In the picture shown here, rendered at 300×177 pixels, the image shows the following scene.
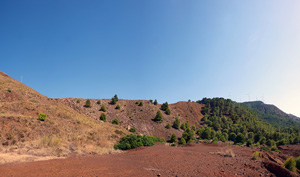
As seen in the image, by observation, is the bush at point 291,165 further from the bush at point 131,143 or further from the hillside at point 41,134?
the hillside at point 41,134

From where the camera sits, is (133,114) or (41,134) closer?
(41,134)

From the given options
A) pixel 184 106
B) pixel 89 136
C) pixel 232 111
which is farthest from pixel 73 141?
pixel 232 111

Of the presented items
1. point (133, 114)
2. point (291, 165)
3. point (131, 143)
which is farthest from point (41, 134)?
point (133, 114)

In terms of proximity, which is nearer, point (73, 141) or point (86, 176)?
point (86, 176)

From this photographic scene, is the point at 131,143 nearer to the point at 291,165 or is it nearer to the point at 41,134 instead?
the point at 41,134

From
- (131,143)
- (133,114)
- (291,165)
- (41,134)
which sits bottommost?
(131,143)

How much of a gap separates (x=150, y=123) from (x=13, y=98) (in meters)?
35.5

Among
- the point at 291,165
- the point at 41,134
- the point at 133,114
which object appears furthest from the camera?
the point at 133,114

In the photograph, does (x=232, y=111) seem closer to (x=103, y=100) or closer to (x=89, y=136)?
(x=103, y=100)

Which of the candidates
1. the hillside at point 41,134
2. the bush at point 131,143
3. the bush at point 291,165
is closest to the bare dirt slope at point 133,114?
the hillside at point 41,134

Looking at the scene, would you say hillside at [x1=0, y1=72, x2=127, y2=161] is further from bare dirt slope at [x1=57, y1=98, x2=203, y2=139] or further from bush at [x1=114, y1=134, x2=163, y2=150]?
bare dirt slope at [x1=57, y1=98, x2=203, y2=139]

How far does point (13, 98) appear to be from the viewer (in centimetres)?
2441

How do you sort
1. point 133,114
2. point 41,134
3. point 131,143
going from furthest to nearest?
point 133,114, point 131,143, point 41,134

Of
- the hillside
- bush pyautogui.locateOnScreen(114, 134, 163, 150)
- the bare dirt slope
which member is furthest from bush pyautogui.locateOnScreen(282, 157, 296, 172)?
the bare dirt slope
